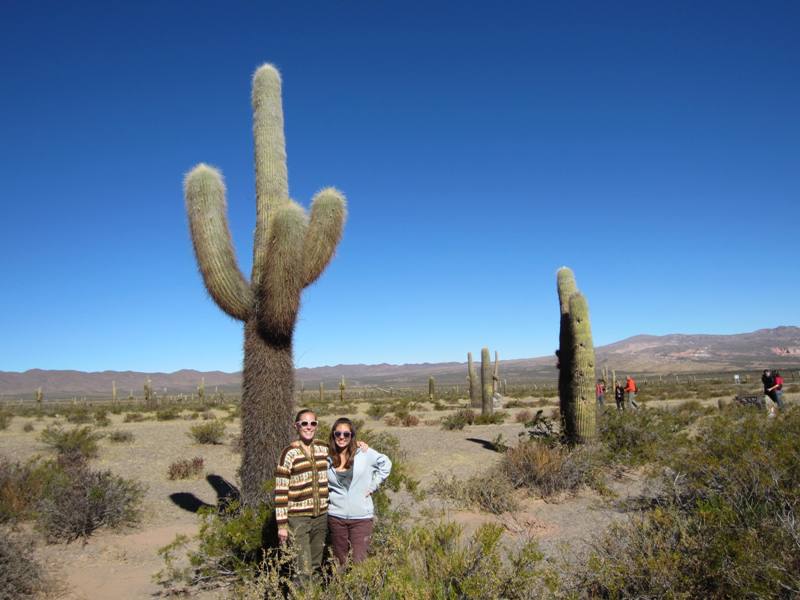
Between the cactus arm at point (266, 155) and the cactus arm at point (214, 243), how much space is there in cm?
33

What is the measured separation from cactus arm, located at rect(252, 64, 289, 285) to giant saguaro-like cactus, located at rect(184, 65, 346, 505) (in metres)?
0.02

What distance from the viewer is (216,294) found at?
8.08 m

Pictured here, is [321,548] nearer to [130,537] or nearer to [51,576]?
[51,576]

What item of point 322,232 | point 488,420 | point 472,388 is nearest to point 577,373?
point 322,232

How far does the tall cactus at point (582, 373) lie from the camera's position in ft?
37.0

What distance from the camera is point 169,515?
9297 mm

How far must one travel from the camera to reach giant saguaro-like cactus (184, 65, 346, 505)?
25.0 feet

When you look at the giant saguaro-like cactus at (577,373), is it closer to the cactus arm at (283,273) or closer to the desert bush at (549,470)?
the desert bush at (549,470)

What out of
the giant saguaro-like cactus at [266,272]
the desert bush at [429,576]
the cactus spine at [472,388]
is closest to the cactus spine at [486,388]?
the cactus spine at [472,388]

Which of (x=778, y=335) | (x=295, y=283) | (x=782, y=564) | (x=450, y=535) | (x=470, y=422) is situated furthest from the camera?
(x=778, y=335)

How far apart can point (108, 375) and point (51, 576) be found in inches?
6069

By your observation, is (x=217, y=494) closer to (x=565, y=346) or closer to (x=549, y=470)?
(x=549, y=470)

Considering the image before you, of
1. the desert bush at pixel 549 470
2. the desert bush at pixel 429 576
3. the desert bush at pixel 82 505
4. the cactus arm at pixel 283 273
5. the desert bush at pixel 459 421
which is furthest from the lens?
the desert bush at pixel 459 421

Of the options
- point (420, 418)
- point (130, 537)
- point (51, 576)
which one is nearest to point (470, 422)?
point (420, 418)
